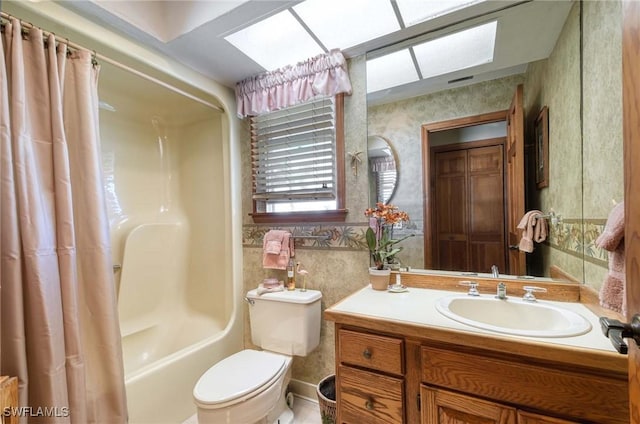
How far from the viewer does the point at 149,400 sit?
1.44 meters

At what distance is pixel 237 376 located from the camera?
135 cm

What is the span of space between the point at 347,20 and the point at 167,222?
1.92m

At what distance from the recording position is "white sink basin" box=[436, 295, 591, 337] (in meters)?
1.01

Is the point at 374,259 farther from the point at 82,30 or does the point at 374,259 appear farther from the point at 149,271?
the point at 82,30

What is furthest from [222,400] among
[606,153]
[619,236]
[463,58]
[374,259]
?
[463,58]

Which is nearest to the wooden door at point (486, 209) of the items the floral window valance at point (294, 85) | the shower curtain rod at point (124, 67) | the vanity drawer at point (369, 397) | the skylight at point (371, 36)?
the skylight at point (371, 36)

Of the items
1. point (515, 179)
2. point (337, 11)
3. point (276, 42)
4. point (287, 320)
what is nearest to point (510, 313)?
point (515, 179)

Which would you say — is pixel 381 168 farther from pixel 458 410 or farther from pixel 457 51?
pixel 458 410

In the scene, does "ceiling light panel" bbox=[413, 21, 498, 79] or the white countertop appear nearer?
the white countertop

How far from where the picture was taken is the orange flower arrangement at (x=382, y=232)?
1.52 meters

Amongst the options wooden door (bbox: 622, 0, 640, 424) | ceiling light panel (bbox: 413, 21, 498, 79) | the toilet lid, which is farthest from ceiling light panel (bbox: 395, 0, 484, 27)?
the toilet lid

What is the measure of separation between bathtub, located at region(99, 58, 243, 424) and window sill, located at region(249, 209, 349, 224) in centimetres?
25

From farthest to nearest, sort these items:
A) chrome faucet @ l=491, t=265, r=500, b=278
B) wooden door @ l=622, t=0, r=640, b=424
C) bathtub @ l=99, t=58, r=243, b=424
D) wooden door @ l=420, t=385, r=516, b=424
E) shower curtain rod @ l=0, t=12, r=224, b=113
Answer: bathtub @ l=99, t=58, r=243, b=424 → chrome faucet @ l=491, t=265, r=500, b=278 → shower curtain rod @ l=0, t=12, r=224, b=113 → wooden door @ l=420, t=385, r=516, b=424 → wooden door @ l=622, t=0, r=640, b=424

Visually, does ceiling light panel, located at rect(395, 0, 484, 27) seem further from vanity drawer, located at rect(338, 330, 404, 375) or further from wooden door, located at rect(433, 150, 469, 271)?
vanity drawer, located at rect(338, 330, 404, 375)
